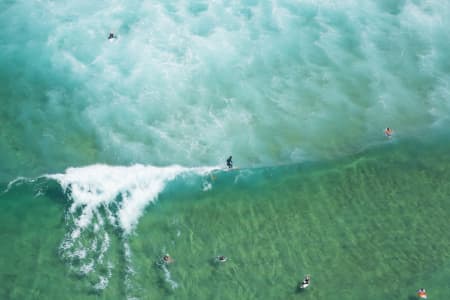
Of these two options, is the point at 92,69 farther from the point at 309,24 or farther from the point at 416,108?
the point at 416,108

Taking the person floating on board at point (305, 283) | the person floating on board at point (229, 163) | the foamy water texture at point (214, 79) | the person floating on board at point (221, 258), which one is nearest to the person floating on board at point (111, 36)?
the foamy water texture at point (214, 79)

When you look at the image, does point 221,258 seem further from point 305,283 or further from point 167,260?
point 305,283

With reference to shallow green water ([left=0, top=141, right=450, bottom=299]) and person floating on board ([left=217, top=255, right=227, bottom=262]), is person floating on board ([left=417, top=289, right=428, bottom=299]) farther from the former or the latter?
person floating on board ([left=217, top=255, right=227, bottom=262])

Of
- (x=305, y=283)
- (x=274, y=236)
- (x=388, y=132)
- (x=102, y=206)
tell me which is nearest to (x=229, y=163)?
(x=274, y=236)

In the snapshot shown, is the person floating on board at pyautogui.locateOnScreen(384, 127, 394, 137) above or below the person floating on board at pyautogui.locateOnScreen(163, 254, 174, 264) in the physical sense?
above

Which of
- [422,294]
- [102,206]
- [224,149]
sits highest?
[224,149]

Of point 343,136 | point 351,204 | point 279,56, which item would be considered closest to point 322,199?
point 351,204

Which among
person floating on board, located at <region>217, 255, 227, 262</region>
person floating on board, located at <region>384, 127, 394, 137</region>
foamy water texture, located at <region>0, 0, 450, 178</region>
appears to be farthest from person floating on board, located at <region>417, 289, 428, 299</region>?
person floating on board, located at <region>384, 127, 394, 137</region>
